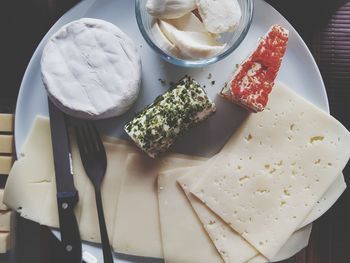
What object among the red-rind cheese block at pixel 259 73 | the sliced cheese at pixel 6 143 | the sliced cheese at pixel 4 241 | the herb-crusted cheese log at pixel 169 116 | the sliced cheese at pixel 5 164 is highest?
the red-rind cheese block at pixel 259 73

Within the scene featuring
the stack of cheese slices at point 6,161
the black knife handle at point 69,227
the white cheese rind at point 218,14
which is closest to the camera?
the white cheese rind at point 218,14

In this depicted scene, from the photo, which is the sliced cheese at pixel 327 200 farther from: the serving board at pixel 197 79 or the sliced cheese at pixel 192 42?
the sliced cheese at pixel 192 42

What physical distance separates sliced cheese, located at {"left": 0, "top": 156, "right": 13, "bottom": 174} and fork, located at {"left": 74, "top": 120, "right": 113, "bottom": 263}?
10.2 inches

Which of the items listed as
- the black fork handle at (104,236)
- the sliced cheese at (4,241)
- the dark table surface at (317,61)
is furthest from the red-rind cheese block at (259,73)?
the sliced cheese at (4,241)

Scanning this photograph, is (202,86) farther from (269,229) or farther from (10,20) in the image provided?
(10,20)

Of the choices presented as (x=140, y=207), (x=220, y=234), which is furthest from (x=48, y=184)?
(x=220, y=234)

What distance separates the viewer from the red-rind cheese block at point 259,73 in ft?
4.63

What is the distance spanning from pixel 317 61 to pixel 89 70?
2.40 ft

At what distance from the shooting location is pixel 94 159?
1.47 meters

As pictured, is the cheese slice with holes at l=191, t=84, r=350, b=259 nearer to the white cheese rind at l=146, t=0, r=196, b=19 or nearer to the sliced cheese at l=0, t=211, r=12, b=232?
the white cheese rind at l=146, t=0, r=196, b=19

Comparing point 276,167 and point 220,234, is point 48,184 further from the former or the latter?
point 276,167

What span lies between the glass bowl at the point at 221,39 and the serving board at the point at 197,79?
8 cm

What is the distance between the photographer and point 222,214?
148 centimetres

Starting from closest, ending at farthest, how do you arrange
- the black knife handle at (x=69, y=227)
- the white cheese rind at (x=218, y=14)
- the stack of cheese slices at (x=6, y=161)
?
the white cheese rind at (x=218, y=14)
the black knife handle at (x=69, y=227)
the stack of cheese slices at (x=6, y=161)
